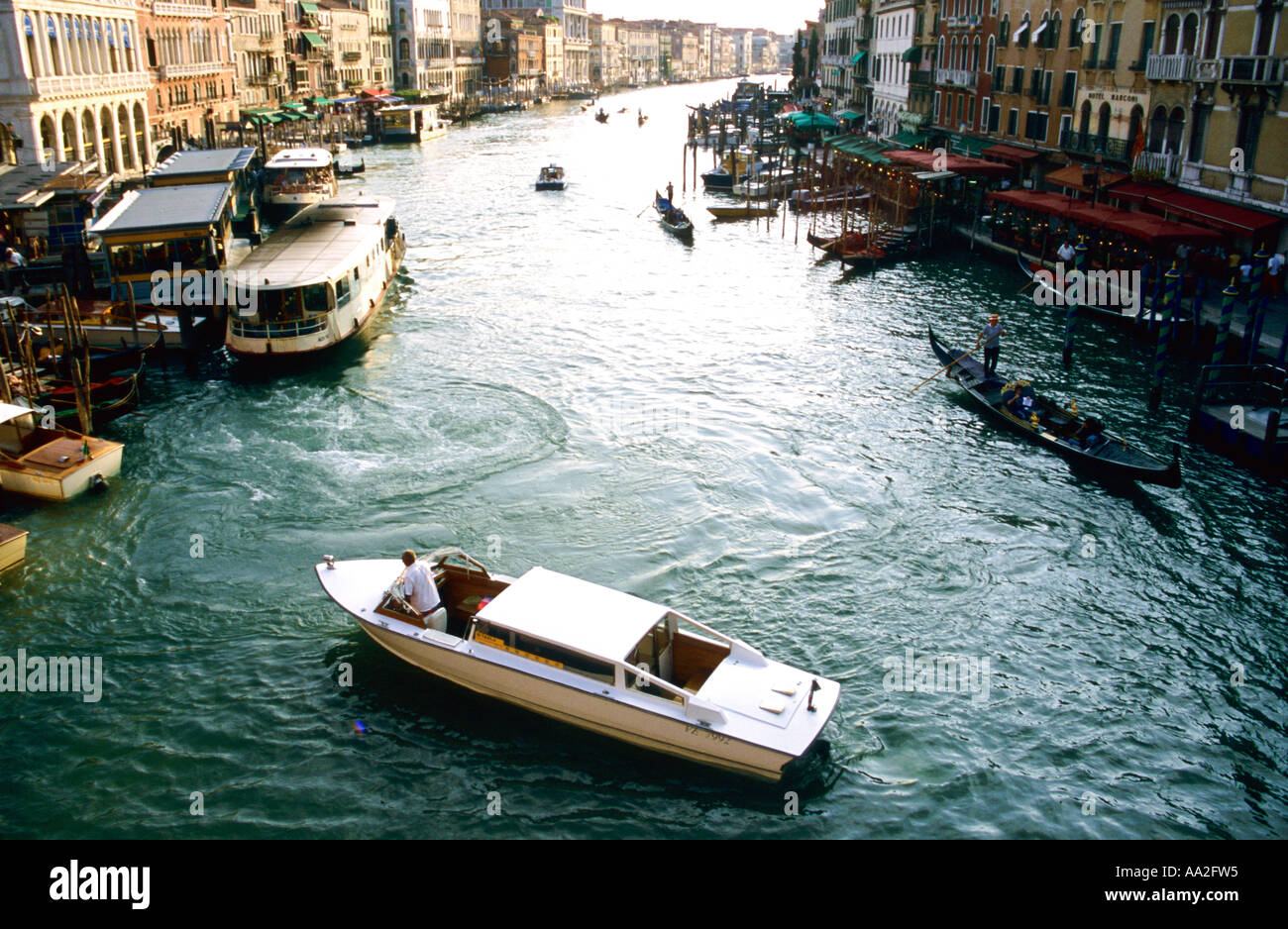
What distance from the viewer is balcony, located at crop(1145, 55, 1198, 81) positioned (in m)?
32.7

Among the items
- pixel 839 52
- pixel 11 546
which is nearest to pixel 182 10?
pixel 839 52

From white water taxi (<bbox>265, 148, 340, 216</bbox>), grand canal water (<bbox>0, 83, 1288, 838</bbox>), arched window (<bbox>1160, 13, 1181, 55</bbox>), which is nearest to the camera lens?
grand canal water (<bbox>0, 83, 1288, 838</bbox>)

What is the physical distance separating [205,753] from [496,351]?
17452 millimetres

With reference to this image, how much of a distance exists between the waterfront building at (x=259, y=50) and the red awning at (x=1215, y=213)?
6553 centimetres

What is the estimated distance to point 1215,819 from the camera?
11516mm

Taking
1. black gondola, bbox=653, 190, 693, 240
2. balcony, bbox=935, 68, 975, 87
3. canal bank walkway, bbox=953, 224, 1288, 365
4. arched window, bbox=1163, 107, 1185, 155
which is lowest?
canal bank walkway, bbox=953, 224, 1288, 365

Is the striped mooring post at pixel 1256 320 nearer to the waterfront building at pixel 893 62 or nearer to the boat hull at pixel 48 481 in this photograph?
the boat hull at pixel 48 481

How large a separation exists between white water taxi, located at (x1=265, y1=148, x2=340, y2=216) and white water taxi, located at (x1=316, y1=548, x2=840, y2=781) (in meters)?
34.0

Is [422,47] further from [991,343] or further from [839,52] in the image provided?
[991,343]

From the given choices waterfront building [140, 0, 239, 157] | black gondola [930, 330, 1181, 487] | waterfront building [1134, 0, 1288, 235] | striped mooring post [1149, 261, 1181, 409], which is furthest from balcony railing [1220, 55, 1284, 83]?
waterfront building [140, 0, 239, 157]

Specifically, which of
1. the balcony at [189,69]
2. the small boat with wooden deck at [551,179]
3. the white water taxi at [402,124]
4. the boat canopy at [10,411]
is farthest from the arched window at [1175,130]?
the white water taxi at [402,124]

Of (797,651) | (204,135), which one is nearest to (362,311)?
(797,651)

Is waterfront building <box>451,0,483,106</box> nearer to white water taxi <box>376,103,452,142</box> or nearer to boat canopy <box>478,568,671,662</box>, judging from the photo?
white water taxi <box>376,103,452,142</box>
